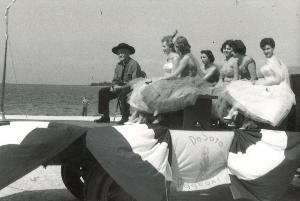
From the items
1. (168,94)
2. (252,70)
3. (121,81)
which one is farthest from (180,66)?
(121,81)

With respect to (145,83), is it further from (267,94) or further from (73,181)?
(73,181)

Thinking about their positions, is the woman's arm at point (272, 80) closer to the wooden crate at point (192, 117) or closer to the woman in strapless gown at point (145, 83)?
the wooden crate at point (192, 117)

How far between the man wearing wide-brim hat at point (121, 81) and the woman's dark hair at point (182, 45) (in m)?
1.51

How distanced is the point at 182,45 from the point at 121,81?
7.15 ft

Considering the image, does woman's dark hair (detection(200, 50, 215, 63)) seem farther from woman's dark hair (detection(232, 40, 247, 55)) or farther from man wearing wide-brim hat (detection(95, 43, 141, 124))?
man wearing wide-brim hat (detection(95, 43, 141, 124))

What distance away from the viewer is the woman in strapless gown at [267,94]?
6.30 m

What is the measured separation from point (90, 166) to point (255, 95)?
2.26 m

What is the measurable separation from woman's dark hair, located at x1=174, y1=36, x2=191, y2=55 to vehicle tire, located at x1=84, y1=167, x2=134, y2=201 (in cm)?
210

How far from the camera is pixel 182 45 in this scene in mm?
6863

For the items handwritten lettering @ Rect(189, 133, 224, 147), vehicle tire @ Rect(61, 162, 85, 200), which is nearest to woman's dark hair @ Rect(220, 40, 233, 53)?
handwritten lettering @ Rect(189, 133, 224, 147)

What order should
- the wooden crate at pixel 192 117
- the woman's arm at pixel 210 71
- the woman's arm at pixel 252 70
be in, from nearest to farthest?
the wooden crate at pixel 192 117
the woman's arm at pixel 252 70
the woman's arm at pixel 210 71

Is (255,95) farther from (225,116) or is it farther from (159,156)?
(159,156)

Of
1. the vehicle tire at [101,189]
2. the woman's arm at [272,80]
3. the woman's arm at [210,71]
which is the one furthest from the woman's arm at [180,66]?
the vehicle tire at [101,189]

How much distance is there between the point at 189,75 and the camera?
694 centimetres
